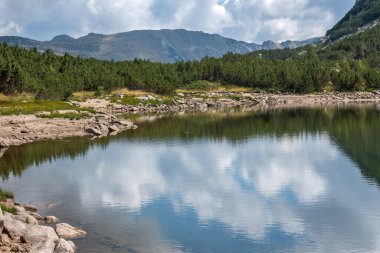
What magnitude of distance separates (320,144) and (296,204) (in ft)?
115

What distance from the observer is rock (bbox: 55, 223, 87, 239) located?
3023cm

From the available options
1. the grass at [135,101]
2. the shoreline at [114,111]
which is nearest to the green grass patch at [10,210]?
the shoreline at [114,111]

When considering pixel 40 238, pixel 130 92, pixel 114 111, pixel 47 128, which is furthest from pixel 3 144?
pixel 130 92

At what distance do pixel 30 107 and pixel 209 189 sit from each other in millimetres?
54512

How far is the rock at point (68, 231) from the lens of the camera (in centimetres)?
3023

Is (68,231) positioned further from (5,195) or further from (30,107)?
(30,107)

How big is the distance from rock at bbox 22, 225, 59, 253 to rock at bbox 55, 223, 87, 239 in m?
2.90

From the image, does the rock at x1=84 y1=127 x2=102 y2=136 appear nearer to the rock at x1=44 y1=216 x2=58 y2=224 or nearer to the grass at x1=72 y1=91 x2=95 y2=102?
the rock at x1=44 y1=216 x2=58 y2=224

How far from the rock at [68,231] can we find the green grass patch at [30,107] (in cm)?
5545

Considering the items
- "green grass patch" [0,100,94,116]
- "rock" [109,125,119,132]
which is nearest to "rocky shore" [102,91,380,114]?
"green grass patch" [0,100,94,116]

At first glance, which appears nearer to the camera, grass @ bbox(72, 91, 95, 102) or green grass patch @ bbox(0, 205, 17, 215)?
green grass patch @ bbox(0, 205, 17, 215)

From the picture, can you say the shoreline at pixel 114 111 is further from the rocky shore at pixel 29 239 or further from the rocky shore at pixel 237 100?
the rocky shore at pixel 29 239

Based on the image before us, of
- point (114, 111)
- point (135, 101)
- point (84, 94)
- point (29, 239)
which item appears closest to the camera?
point (29, 239)

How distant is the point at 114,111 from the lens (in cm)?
11881
